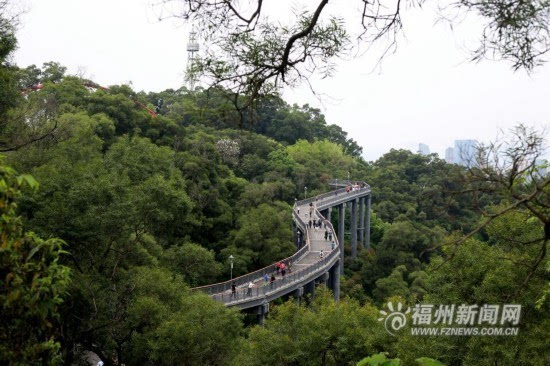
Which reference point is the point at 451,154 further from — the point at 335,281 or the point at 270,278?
the point at 270,278

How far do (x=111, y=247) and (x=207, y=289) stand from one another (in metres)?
6.04

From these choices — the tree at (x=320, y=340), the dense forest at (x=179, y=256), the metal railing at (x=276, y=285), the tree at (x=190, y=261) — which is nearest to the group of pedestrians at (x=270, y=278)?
the metal railing at (x=276, y=285)

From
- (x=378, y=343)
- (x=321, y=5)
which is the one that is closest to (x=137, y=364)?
(x=378, y=343)

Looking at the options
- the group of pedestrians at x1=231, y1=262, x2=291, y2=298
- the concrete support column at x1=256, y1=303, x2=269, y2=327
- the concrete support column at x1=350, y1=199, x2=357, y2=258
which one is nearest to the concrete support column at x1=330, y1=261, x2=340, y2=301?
the group of pedestrians at x1=231, y1=262, x2=291, y2=298

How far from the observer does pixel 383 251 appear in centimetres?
3459

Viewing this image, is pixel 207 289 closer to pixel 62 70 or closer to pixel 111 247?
pixel 111 247

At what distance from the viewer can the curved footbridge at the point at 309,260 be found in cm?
2000

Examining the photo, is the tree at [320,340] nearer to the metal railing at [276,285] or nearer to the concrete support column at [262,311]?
the metal railing at [276,285]

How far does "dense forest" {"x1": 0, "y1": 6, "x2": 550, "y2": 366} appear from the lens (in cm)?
373

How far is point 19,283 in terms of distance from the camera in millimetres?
3553

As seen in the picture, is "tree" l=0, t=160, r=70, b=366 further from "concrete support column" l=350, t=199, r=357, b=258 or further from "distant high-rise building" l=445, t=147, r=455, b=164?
"concrete support column" l=350, t=199, r=357, b=258

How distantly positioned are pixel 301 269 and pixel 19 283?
846 inches

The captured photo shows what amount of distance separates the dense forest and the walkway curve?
1.00 metres

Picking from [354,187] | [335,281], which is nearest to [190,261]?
[335,281]
